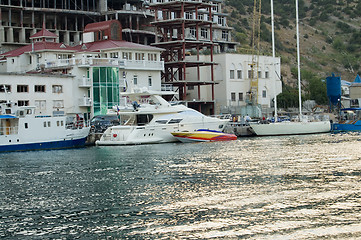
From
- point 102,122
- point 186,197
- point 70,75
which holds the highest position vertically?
point 70,75

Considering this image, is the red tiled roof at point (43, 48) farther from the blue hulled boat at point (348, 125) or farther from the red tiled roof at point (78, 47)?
the blue hulled boat at point (348, 125)

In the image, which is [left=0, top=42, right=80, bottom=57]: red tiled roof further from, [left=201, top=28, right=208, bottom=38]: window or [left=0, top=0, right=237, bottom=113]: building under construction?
[left=201, top=28, right=208, bottom=38]: window

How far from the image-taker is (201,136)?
2665 inches

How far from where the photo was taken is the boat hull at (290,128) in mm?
76188

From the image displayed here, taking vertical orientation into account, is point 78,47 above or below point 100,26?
below

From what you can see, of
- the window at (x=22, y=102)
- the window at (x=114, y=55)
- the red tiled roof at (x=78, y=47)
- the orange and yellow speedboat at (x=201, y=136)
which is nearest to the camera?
the orange and yellow speedboat at (x=201, y=136)

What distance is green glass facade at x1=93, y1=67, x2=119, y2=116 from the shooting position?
254 ft

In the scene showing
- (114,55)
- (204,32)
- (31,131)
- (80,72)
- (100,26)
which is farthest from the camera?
(204,32)

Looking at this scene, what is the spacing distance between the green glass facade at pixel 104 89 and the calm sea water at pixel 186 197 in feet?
96.0

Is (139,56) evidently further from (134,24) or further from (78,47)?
(134,24)

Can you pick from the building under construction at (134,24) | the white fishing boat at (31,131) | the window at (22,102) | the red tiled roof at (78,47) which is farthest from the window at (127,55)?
A: the white fishing boat at (31,131)

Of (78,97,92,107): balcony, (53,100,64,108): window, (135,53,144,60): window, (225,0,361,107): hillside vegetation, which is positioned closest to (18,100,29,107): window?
(53,100,64,108): window

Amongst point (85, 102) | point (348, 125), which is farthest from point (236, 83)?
point (85, 102)

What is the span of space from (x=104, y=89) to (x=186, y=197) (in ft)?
163
